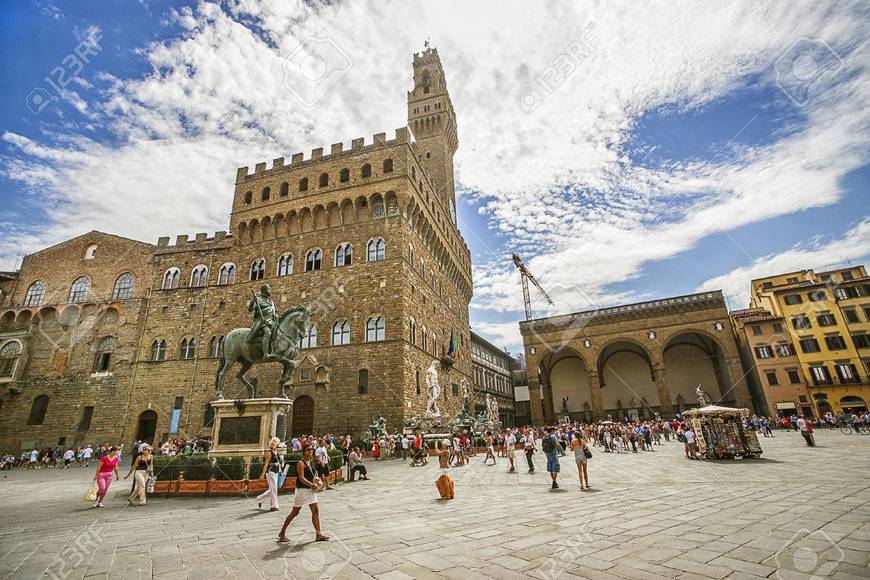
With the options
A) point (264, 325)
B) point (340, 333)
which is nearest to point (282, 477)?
point (264, 325)

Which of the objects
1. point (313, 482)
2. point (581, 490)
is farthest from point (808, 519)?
point (313, 482)

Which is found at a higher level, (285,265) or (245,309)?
(285,265)

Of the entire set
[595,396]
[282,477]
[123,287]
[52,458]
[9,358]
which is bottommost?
→ [282,477]

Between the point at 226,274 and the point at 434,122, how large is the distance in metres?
21.5

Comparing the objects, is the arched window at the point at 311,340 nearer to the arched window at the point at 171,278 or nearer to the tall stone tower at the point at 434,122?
the arched window at the point at 171,278

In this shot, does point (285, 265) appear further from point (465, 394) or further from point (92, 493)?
point (92, 493)

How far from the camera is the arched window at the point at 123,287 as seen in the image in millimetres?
25844

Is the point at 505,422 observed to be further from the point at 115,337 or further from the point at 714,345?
the point at 115,337

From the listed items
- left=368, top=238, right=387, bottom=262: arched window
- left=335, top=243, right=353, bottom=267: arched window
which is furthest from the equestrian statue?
left=335, top=243, right=353, bottom=267: arched window

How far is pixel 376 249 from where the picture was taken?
22.1 meters

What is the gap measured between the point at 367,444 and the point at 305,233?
42.2 ft

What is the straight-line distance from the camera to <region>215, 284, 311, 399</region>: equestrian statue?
35.8 ft

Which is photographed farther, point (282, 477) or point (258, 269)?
point (258, 269)

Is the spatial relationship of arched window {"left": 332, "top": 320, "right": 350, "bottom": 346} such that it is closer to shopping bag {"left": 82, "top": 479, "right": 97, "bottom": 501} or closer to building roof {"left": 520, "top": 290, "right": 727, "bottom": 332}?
shopping bag {"left": 82, "top": 479, "right": 97, "bottom": 501}
